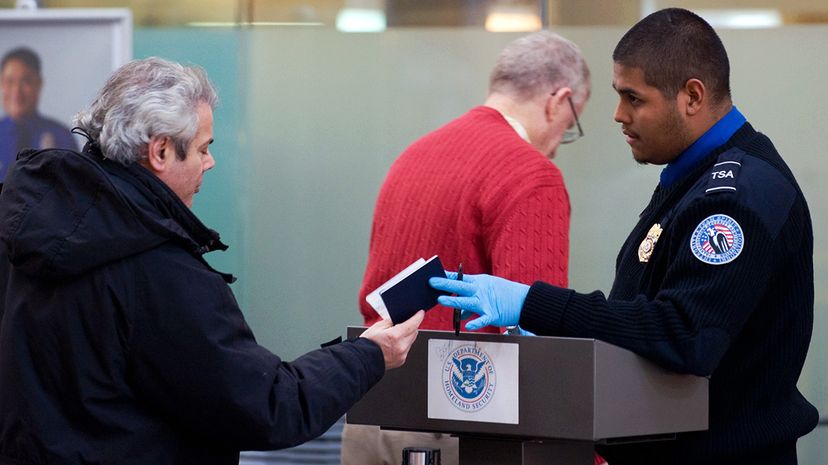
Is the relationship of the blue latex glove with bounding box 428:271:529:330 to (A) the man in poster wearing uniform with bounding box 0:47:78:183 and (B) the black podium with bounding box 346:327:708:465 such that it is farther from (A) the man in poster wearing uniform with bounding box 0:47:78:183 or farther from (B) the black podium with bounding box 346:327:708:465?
(A) the man in poster wearing uniform with bounding box 0:47:78:183

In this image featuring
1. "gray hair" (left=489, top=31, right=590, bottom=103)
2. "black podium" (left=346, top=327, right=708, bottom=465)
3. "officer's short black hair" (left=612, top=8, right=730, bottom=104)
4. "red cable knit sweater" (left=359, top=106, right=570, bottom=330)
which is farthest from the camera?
"gray hair" (left=489, top=31, right=590, bottom=103)

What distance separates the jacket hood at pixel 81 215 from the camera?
2.11 metres

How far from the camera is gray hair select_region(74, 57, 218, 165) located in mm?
2246

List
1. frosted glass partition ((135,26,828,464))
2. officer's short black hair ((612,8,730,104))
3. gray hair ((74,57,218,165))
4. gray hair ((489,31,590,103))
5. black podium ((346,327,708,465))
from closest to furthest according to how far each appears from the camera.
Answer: black podium ((346,327,708,465))
gray hair ((74,57,218,165))
officer's short black hair ((612,8,730,104))
gray hair ((489,31,590,103))
frosted glass partition ((135,26,828,464))

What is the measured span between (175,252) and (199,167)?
0.81 feet

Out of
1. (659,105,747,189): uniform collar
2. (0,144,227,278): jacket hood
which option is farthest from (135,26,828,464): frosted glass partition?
(0,144,227,278): jacket hood

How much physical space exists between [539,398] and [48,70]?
3.40 meters

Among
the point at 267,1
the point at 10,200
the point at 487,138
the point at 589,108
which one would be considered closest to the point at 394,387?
the point at 10,200

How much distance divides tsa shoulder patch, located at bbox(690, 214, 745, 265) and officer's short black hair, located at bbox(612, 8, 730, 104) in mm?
343

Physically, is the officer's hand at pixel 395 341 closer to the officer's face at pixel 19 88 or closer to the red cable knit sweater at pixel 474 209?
the red cable knit sweater at pixel 474 209

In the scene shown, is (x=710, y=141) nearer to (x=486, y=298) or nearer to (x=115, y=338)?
(x=486, y=298)

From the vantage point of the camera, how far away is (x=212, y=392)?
6.97ft

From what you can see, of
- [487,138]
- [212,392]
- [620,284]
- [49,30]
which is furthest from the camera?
[49,30]

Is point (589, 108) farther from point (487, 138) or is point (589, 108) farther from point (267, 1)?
point (487, 138)
